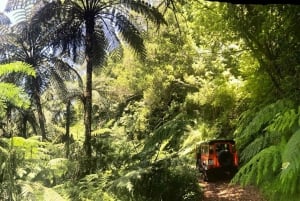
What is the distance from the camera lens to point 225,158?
44.0 ft

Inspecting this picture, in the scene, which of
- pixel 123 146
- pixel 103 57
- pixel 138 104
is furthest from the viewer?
pixel 138 104

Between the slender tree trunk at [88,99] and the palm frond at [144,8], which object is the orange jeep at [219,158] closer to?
Result: the slender tree trunk at [88,99]

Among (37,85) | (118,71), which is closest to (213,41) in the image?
(37,85)

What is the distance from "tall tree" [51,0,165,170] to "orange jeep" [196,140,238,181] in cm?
343

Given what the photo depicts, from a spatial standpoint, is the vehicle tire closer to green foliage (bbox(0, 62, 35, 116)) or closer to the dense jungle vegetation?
the dense jungle vegetation

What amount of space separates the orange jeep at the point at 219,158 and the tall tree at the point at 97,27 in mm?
3431

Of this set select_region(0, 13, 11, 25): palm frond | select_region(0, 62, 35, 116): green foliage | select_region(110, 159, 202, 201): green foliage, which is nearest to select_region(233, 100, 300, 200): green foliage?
select_region(0, 62, 35, 116): green foliage

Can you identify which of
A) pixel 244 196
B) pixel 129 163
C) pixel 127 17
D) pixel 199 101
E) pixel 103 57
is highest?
pixel 127 17

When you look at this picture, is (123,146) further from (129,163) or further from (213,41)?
(213,41)

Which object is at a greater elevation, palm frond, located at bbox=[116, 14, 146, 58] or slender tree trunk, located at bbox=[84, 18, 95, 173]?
palm frond, located at bbox=[116, 14, 146, 58]

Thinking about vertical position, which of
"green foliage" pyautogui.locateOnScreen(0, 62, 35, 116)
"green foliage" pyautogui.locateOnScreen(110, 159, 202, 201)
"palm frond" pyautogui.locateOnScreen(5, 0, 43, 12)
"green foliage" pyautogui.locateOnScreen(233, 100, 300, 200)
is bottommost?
"green foliage" pyautogui.locateOnScreen(110, 159, 202, 201)

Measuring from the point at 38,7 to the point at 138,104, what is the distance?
10.5 meters

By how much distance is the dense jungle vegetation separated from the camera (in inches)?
155

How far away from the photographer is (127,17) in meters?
13.2
